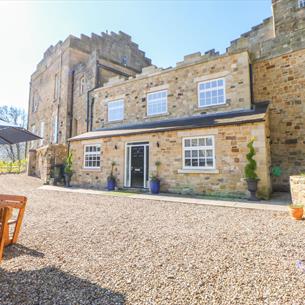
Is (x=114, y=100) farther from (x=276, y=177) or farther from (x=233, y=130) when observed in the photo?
(x=276, y=177)

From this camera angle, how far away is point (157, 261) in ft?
10.2

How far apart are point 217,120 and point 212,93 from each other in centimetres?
255

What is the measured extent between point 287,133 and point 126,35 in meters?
20.4

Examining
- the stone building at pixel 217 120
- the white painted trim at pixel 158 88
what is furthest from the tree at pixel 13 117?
the white painted trim at pixel 158 88

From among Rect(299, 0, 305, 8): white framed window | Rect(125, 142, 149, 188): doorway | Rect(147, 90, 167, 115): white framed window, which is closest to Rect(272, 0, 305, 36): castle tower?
Rect(299, 0, 305, 8): white framed window

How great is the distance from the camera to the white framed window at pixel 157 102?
12.9 m

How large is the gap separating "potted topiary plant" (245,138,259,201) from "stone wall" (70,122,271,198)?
341mm

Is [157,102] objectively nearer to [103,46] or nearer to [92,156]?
[92,156]

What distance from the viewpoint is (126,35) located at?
923 inches

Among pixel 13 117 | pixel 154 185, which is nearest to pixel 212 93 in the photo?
pixel 154 185

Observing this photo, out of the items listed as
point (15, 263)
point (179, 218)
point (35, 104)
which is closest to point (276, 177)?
point (179, 218)

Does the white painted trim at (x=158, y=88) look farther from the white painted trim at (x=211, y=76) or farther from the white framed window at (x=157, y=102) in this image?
the white painted trim at (x=211, y=76)

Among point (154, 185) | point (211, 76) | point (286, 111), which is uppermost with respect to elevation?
point (211, 76)

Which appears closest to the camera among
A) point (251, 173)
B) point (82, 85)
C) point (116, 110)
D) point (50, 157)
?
point (251, 173)
